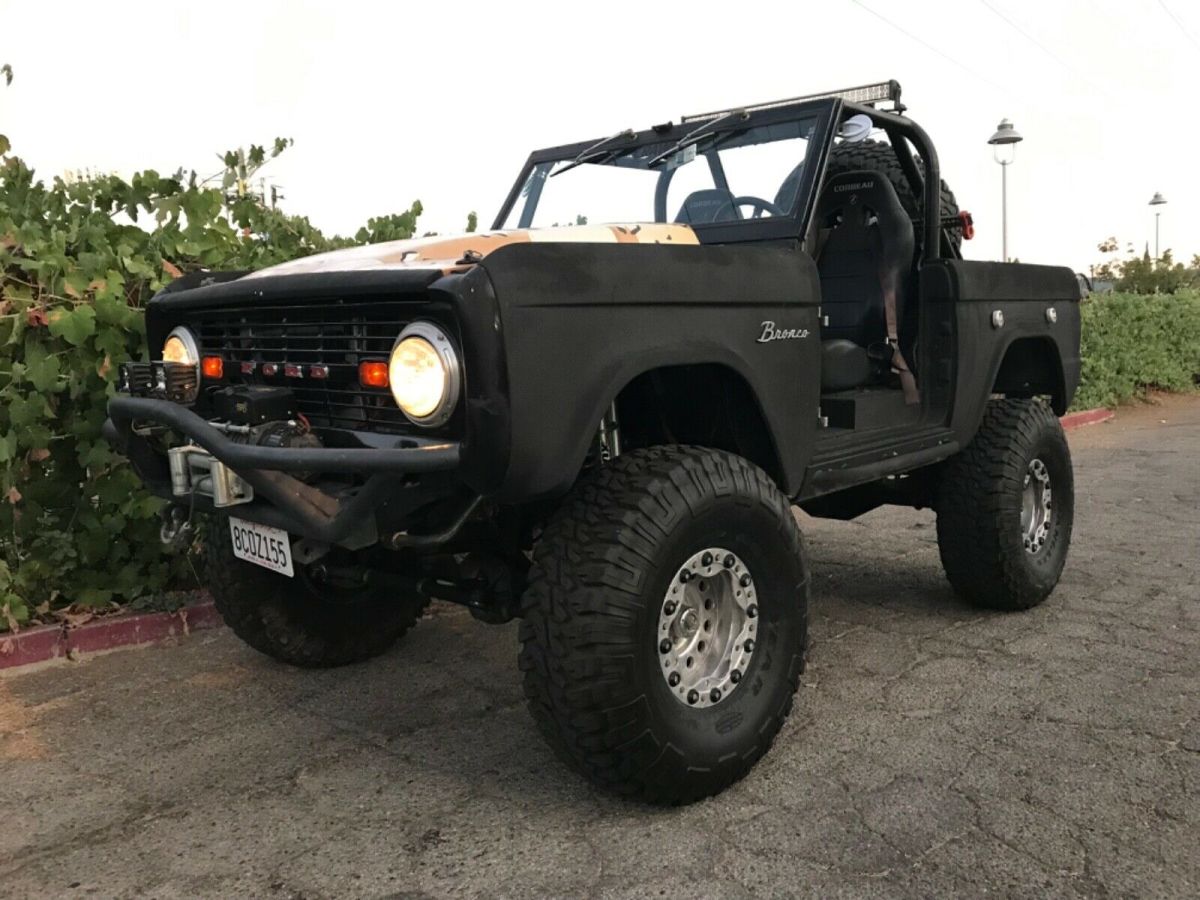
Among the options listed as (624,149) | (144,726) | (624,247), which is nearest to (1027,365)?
(624,149)

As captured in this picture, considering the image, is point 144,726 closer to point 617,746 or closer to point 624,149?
point 617,746

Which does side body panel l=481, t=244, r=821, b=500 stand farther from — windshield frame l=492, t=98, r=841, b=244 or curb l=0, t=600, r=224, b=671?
curb l=0, t=600, r=224, b=671

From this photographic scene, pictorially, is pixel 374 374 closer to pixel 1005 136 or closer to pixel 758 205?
pixel 758 205

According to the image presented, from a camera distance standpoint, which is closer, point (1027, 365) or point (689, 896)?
point (689, 896)

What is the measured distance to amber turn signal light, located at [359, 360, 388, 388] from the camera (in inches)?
105

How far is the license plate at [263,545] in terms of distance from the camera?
9.68 ft

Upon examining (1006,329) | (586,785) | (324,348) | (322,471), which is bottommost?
(586,785)

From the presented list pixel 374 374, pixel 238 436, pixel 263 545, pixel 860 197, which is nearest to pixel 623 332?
pixel 374 374

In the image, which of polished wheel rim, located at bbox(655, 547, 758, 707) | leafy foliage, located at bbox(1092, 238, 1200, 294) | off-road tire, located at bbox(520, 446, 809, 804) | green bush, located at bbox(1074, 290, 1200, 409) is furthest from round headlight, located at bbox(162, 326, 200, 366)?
leafy foliage, located at bbox(1092, 238, 1200, 294)

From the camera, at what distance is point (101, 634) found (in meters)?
4.33

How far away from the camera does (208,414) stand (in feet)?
10.6

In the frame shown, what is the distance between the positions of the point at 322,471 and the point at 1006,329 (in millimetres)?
3181

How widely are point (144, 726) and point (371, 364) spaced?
1.70m

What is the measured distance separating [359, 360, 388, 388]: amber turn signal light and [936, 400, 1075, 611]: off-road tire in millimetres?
2718
